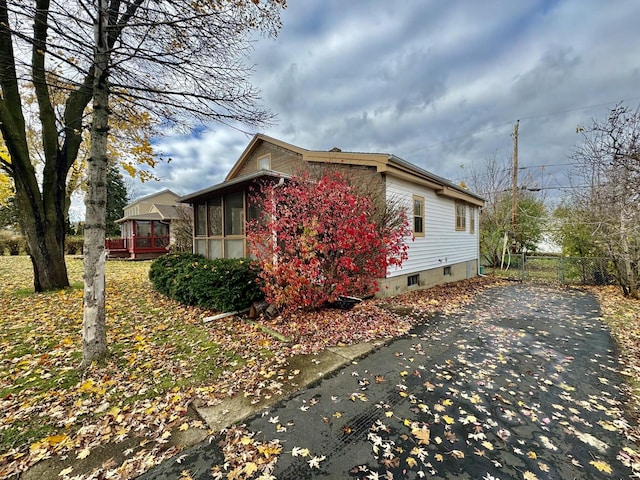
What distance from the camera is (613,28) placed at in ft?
22.6

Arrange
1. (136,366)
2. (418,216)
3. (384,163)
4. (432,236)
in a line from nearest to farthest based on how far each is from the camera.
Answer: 1. (136,366)
2. (384,163)
3. (418,216)
4. (432,236)

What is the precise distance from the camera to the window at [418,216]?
9.40 meters

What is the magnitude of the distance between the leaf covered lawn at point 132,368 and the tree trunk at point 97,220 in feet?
1.45

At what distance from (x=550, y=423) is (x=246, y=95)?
6174 millimetres

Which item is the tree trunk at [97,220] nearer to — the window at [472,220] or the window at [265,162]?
the window at [265,162]

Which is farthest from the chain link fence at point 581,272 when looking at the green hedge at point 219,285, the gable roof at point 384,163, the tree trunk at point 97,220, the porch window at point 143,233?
the porch window at point 143,233

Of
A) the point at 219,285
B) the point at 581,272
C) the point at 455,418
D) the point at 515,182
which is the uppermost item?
the point at 515,182

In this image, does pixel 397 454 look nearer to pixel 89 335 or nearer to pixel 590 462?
pixel 590 462

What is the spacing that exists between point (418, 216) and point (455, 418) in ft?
25.0

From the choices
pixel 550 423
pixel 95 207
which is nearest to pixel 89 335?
pixel 95 207

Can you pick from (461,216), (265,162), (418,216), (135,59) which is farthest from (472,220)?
(135,59)

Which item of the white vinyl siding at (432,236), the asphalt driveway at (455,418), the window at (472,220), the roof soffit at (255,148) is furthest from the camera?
the window at (472,220)

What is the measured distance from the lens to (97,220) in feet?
12.0

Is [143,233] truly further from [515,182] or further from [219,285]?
[515,182]
